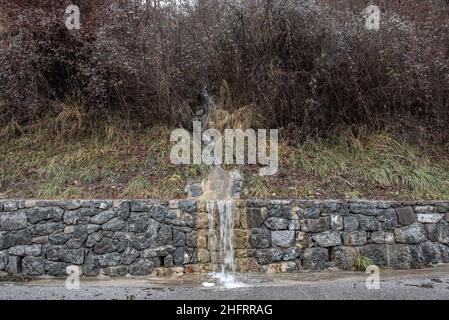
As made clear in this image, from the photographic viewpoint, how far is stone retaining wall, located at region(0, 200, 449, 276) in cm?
666

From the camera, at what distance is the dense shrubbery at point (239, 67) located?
8594mm

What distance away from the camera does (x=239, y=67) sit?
357 inches

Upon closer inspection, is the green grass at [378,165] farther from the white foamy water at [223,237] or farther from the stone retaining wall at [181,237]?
the white foamy water at [223,237]

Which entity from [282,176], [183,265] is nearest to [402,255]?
[282,176]

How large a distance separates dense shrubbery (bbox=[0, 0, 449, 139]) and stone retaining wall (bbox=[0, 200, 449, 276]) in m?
2.33

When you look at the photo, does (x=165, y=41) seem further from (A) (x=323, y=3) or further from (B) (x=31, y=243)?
(B) (x=31, y=243)

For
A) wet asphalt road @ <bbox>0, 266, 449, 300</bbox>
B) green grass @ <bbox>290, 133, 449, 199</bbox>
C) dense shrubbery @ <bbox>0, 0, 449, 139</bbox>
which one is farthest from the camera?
dense shrubbery @ <bbox>0, 0, 449, 139</bbox>

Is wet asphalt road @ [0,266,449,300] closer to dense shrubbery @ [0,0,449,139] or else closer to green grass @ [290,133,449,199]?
green grass @ [290,133,449,199]

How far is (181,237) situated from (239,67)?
12.4 feet

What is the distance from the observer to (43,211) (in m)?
6.77

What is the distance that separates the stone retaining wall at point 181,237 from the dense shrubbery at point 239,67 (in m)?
2.33

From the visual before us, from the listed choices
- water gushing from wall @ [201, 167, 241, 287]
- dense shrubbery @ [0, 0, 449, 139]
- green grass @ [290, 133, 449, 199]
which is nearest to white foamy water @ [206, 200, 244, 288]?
water gushing from wall @ [201, 167, 241, 287]

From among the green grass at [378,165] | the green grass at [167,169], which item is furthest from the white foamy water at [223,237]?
the green grass at [378,165]
